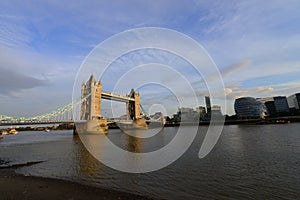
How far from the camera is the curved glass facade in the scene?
401 feet

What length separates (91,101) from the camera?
219 ft

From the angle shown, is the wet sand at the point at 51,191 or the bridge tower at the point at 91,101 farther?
the bridge tower at the point at 91,101

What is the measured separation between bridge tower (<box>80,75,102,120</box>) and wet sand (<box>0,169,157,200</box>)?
5464 centimetres

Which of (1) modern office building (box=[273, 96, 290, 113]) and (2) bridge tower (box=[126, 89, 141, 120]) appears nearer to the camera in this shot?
(2) bridge tower (box=[126, 89, 141, 120])

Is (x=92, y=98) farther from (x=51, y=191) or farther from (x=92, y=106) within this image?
(x=51, y=191)

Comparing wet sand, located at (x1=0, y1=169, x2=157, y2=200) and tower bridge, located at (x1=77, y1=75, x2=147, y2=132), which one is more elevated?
tower bridge, located at (x1=77, y1=75, x2=147, y2=132)

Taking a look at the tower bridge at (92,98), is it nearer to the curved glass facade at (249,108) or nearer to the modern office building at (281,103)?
the curved glass facade at (249,108)

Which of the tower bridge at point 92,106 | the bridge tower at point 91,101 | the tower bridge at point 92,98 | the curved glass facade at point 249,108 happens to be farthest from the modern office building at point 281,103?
the bridge tower at point 91,101

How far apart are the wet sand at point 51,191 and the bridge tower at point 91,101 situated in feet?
179

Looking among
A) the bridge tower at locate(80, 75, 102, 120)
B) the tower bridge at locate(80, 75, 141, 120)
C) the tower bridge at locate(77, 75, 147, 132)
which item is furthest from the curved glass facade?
the bridge tower at locate(80, 75, 102, 120)

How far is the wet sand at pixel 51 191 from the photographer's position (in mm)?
7074

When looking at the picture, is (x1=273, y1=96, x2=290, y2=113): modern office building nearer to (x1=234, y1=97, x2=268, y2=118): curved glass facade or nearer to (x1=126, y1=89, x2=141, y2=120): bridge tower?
(x1=234, y1=97, x2=268, y2=118): curved glass facade

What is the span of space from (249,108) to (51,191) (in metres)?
134

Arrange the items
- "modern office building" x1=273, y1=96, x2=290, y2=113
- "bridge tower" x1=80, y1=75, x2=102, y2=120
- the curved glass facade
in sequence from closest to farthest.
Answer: "bridge tower" x1=80, y1=75, x2=102, y2=120
the curved glass facade
"modern office building" x1=273, y1=96, x2=290, y2=113
